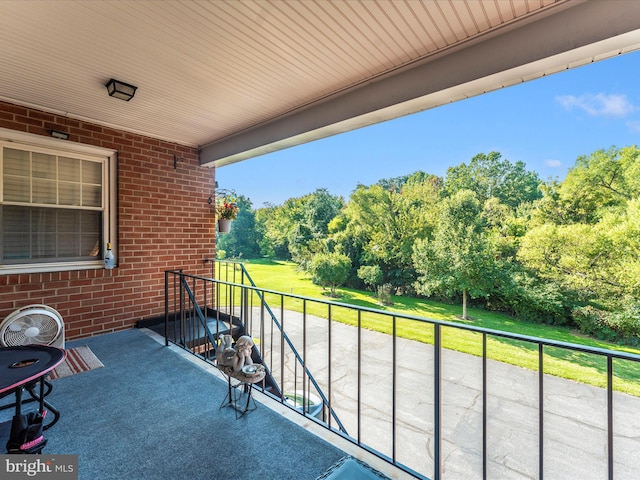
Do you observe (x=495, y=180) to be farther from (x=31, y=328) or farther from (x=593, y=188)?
(x=31, y=328)

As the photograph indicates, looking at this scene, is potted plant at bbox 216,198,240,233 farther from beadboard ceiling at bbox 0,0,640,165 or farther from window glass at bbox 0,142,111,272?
beadboard ceiling at bbox 0,0,640,165

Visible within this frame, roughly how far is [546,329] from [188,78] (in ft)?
43.0

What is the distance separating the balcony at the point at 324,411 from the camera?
149 centimetres

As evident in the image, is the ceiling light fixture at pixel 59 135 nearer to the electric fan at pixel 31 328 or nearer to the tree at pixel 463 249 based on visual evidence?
the electric fan at pixel 31 328

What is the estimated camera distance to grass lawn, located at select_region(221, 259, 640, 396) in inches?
294

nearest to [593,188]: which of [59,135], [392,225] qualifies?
[392,225]

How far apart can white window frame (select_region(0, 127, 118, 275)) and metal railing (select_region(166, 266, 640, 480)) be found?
101cm

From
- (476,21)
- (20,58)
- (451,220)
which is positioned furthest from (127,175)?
(451,220)

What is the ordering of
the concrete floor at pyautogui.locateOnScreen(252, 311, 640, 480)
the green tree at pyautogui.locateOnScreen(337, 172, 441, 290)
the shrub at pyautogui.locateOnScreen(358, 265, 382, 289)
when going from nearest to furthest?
the concrete floor at pyautogui.locateOnScreen(252, 311, 640, 480) → the green tree at pyautogui.locateOnScreen(337, 172, 441, 290) → the shrub at pyautogui.locateOnScreen(358, 265, 382, 289)

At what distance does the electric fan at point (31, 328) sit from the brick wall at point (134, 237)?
74 centimetres

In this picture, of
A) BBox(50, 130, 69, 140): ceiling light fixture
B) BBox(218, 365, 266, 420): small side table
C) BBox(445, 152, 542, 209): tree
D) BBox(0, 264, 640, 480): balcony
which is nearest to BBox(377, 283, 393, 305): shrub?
BBox(445, 152, 542, 209): tree

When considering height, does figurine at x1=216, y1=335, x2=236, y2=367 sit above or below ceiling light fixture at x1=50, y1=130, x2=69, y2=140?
below

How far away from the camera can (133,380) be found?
2.42 metres

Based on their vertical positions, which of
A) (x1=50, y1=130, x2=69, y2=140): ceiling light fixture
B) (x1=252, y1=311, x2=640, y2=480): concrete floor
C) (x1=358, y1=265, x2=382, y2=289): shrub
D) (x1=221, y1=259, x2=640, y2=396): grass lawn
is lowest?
(x1=221, y1=259, x2=640, y2=396): grass lawn
